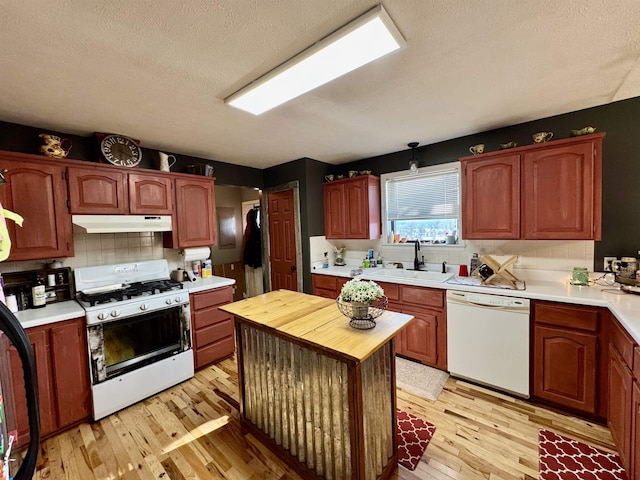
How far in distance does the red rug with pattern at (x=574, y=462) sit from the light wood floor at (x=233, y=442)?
58 millimetres

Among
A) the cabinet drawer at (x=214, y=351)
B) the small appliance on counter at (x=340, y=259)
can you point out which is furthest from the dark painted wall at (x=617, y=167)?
the cabinet drawer at (x=214, y=351)

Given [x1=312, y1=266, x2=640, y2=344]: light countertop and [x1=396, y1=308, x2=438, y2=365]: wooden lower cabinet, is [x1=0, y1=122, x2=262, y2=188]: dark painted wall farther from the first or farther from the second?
[x1=396, y1=308, x2=438, y2=365]: wooden lower cabinet

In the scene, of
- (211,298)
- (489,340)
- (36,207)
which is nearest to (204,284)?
(211,298)

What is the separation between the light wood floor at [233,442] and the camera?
1689 mm

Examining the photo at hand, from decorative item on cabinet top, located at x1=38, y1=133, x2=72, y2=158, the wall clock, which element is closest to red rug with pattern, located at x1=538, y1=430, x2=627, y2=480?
the wall clock

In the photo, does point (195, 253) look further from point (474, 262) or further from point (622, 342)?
point (622, 342)

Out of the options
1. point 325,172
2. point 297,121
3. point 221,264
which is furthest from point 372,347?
point 221,264

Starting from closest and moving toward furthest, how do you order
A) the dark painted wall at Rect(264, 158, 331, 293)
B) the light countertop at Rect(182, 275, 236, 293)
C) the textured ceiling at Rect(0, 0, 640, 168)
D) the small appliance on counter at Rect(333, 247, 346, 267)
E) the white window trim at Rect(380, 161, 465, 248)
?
the textured ceiling at Rect(0, 0, 640, 168), the light countertop at Rect(182, 275, 236, 293), the white window trim at Rect(380, 161, 465, 248), the dark painted wall at Rect(264, 158, 331, 293), the small appliance on counter at Rect(333, 247, 346, 267)

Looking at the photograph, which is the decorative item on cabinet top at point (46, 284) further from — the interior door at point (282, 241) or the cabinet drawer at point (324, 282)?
the cabinet drawer at point (324, 282)

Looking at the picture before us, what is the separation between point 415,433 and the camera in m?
1.96

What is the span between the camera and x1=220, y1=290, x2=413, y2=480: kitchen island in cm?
137

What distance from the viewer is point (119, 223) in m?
2.52

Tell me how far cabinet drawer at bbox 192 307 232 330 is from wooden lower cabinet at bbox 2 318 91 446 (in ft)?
2.93

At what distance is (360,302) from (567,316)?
1739 millimetres
